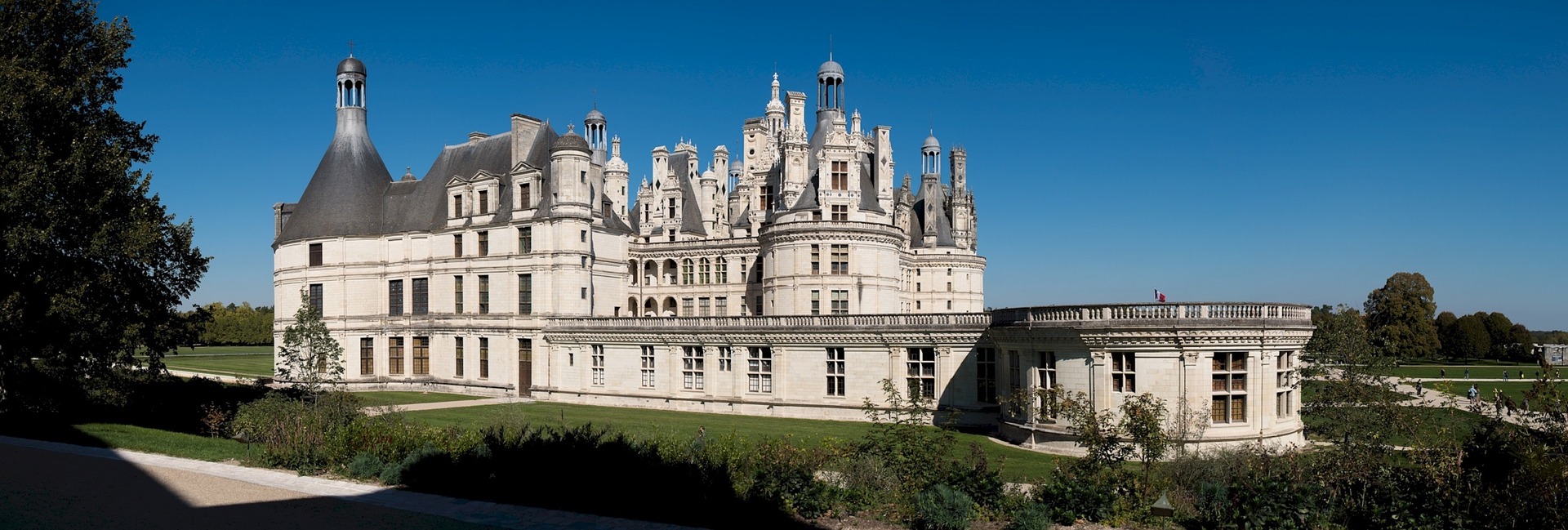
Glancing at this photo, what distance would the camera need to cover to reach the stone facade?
32031 millimetres

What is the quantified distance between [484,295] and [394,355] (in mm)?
6659

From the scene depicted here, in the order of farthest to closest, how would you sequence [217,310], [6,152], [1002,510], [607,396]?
[217,310], [607,396], [6,152], [1002,510]

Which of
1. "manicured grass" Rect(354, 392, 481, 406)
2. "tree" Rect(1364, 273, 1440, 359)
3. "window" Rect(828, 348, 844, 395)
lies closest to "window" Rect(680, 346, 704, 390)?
"window" Rect(828, 348, 844, 395)

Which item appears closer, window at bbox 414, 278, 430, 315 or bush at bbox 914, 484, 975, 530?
bush at bbox 914, 484, 975, 530

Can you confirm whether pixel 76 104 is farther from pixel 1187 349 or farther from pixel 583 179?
pixel 1187 349

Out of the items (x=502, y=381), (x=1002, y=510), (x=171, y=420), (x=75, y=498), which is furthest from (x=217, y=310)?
(x=1002, y=510)

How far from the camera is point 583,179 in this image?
141ft

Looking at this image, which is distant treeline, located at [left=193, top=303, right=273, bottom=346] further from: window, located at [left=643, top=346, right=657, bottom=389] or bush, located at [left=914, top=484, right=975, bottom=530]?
bush, located at [left=914, top=484, right=975, bottom=530]

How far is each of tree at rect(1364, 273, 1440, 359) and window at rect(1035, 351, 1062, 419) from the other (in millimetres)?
64546

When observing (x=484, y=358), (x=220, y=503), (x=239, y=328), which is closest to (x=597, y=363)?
(x=484, y=358)

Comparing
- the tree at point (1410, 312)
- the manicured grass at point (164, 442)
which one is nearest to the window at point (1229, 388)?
the manicured grass at point (164, 442)

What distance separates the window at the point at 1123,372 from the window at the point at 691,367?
17.1m

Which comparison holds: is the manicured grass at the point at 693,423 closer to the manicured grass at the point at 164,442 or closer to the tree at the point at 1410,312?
the manicured grass at the point at 164,442

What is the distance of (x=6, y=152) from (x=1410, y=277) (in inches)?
3590
